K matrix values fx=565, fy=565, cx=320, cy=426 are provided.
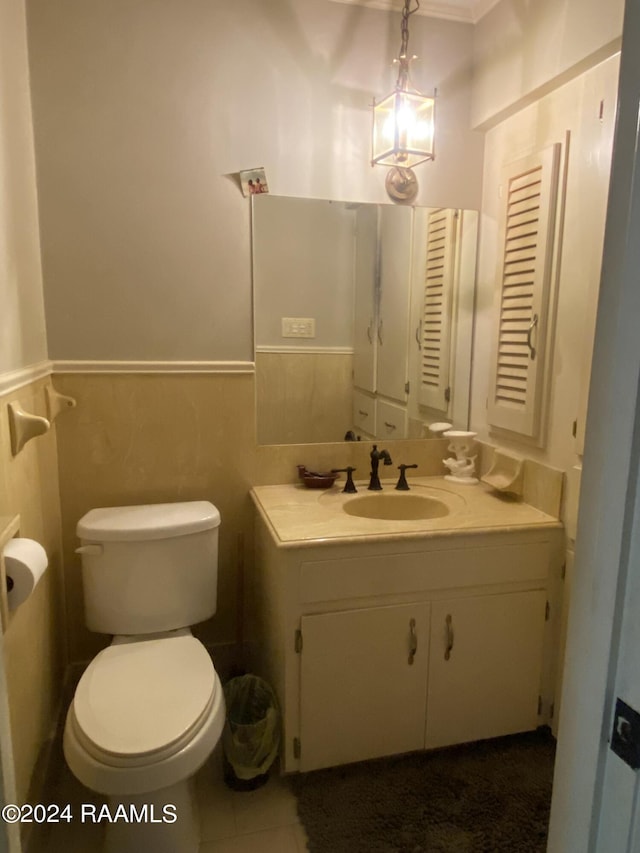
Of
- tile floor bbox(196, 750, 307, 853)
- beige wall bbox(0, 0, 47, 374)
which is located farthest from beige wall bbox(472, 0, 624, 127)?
tile floor bbox(196, 750, 307, 853)

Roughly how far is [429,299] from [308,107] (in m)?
0.82

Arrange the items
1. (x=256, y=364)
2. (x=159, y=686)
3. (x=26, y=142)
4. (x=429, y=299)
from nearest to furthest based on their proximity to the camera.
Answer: (x=159, y=686) → (x=26, y=142) → (x=256, y=364) → (x=429, y=299)

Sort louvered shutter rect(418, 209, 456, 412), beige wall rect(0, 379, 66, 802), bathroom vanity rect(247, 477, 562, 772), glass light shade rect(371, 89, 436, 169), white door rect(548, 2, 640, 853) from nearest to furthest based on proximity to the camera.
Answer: white door rect(548, 2, 640, 853) → beige wall rect(0, 379, 66, 802) → bathroom vanity rect(247, 477, 562, 772) → glass light shade rect(371, 89, 436, 169) → louvered shutter rect(418, 209, 456, 412)

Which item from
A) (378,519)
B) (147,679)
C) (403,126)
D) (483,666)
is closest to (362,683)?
(483,666)

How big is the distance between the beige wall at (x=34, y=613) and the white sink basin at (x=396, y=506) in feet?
3.41

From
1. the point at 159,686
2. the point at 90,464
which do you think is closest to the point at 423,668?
the point at 159,686

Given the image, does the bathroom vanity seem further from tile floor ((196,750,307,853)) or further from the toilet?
the toilet

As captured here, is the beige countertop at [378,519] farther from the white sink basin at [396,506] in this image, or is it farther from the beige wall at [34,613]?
the beige wall at [34,613]

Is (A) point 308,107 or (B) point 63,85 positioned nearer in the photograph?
(B) point 63,85

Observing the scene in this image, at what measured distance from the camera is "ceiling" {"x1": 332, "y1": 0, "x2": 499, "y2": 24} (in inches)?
78.1

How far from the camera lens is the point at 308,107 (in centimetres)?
199

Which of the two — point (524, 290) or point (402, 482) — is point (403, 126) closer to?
point (524, 290)

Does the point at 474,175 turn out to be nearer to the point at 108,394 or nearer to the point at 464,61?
the point at 464,61

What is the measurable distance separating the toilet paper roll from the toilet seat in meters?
0.35
